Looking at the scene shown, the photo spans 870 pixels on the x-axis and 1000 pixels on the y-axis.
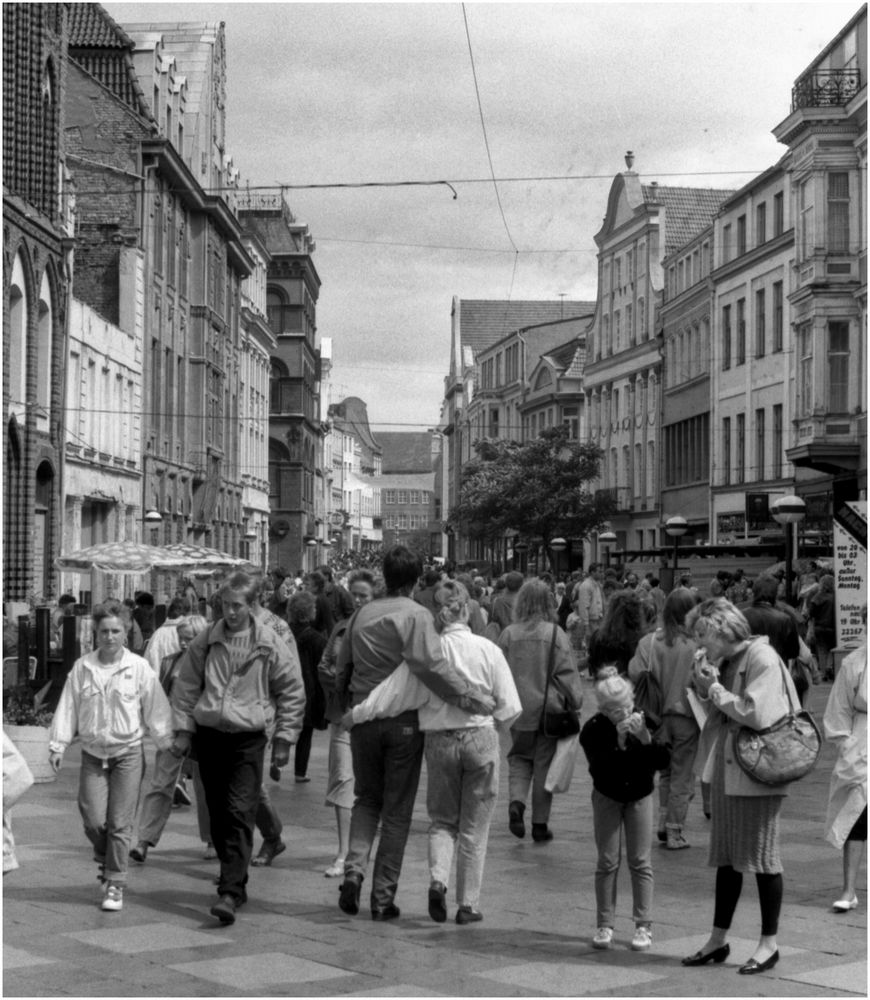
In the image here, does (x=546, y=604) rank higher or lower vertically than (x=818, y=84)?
lower

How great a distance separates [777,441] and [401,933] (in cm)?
4380

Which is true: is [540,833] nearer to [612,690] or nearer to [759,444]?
[612,690]

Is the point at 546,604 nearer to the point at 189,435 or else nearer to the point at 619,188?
the point at 189,435

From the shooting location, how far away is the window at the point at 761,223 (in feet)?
172

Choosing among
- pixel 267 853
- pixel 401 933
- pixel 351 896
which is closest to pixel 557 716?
pixel 267 853

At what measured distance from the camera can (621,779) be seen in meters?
8.57

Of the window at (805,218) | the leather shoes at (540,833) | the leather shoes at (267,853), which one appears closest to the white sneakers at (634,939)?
the leather shoes at (267,853)

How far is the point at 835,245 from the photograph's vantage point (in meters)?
41.9

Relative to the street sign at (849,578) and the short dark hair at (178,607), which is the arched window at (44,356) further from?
the street sign at (849,578)

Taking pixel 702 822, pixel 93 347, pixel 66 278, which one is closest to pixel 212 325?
pixel 93 347

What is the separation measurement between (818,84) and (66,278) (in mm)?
18135

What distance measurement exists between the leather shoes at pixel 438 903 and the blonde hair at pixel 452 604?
4.61ft

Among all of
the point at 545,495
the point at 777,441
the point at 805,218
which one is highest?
the point at 805,218

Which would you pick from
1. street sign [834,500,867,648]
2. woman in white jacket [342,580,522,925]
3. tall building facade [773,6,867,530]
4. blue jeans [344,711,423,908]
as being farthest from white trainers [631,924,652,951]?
tall building facade [773,6,867,530]
